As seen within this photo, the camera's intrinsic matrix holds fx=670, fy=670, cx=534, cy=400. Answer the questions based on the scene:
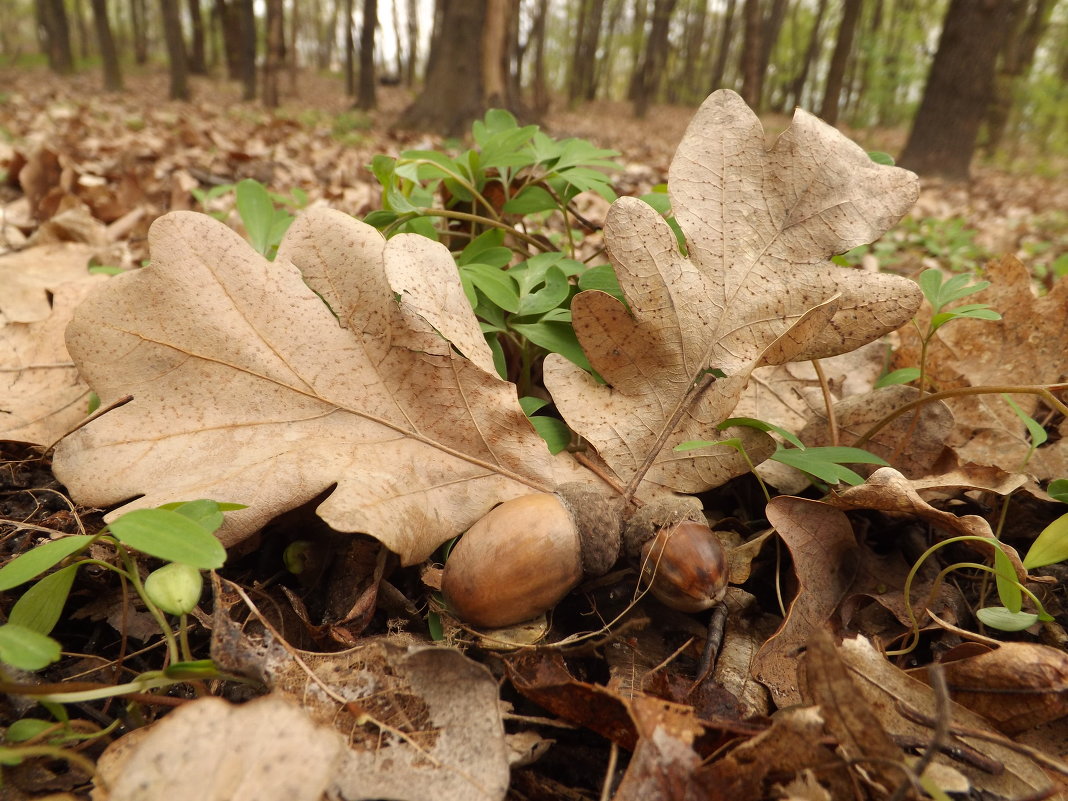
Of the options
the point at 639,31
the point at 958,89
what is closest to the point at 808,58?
the point at 639,31

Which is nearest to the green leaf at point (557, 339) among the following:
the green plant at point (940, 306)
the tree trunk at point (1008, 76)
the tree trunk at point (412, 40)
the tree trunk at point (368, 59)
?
the green plant at point (940, 306)

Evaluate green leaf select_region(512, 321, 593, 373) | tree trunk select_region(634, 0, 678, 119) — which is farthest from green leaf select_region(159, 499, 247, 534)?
tree trunk select_region(634, 0, 678, 119)

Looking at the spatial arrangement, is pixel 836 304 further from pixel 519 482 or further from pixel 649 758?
pixel 649 758

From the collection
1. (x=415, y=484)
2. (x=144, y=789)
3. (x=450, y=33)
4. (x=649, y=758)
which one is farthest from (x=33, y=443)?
(x=450, y=33)

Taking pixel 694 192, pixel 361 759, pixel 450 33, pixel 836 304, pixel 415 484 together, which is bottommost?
pixel 361 759

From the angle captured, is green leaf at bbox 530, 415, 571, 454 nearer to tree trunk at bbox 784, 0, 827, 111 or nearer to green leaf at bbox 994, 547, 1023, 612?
green leaf at bbox 994, 547, 1023, 612

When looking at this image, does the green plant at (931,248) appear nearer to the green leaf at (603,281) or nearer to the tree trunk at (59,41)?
the green leaf at (603,281)
